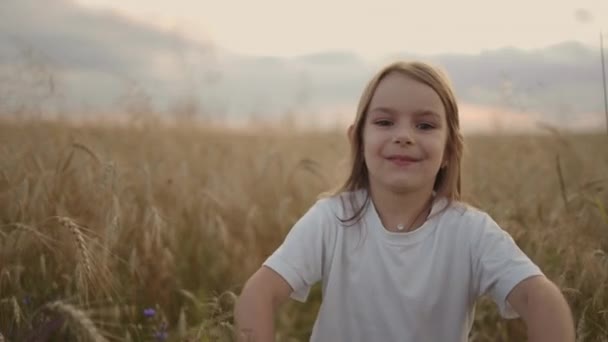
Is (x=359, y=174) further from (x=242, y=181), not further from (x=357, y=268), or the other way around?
(x=242, y=181)

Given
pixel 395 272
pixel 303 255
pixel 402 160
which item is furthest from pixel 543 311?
pixel 303 255

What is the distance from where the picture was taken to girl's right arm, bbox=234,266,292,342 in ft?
5.85

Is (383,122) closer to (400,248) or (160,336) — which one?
(400,248)

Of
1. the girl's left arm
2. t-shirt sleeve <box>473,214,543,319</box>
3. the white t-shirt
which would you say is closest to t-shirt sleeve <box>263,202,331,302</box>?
the white t-shirt

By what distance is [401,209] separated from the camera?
6.77 feet

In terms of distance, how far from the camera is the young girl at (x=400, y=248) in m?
1.95

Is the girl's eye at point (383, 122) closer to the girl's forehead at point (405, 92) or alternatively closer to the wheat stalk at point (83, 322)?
the girl's forehead at point (405, 92)

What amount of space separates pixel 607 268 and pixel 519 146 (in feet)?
12.2

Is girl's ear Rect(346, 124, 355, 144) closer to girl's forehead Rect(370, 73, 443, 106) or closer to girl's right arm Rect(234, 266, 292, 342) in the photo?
girl's forehead Rect(370, 73, 443, 106)

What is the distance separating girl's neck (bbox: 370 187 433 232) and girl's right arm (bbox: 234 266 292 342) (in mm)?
397

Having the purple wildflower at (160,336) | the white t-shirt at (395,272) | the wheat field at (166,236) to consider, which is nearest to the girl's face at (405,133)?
the white t-shirt at (395,272)

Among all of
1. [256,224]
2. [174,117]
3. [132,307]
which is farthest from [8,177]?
[174,117]

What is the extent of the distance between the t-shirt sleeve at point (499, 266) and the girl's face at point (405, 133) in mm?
259

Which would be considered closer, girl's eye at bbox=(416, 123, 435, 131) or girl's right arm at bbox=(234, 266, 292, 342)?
girl's right arm at bbox=(234, 266, 292, 342)
